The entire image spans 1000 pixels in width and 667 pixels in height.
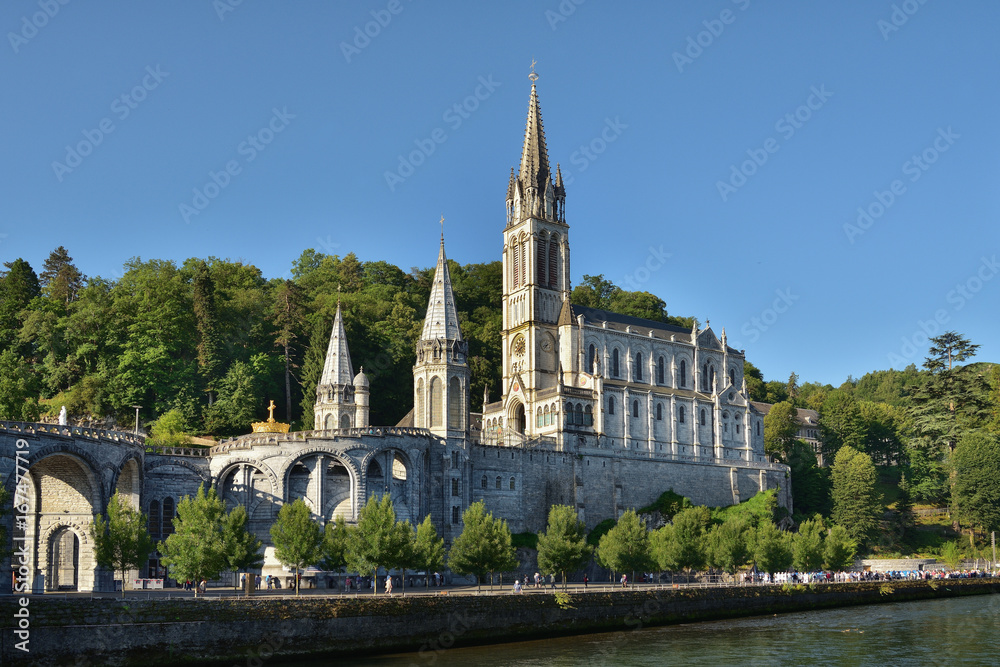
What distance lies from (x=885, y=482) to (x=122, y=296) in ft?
223

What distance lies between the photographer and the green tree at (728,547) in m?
63.5

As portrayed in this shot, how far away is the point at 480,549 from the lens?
53281 millimetres

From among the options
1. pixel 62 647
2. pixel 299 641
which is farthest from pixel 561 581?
pixel 62 647

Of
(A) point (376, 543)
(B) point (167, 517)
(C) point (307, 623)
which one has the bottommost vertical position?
(C) point (307, 623)

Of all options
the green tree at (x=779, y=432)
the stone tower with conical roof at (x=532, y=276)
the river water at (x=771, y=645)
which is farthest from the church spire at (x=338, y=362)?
the green tree at (x=779, y=432)

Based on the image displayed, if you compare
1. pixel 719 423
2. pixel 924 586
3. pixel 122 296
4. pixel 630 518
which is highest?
pixel 122 296

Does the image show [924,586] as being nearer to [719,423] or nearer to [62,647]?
[719,423]

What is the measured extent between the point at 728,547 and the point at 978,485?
95.8 feet

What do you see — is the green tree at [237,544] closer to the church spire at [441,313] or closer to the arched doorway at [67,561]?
the arched doorway at [67,561]

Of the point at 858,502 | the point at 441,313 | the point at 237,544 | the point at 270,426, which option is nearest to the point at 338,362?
the point at 270,426

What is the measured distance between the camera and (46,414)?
71.2 m

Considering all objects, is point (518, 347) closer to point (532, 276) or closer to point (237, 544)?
point (532, 276)

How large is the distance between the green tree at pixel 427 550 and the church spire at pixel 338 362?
20856 millimetres

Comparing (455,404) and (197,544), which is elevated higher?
(455,404)
